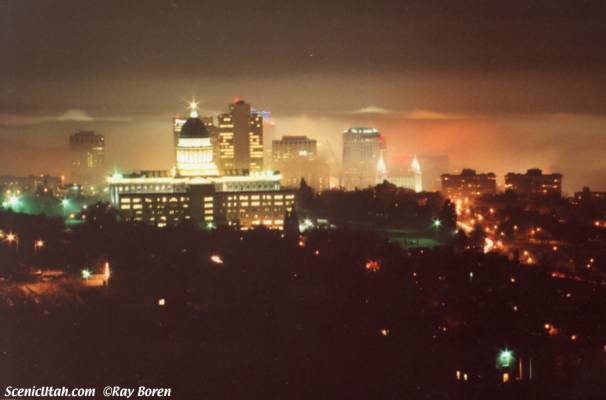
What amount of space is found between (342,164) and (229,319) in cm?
1322

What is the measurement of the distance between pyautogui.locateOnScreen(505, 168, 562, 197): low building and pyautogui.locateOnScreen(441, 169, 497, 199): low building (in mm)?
308

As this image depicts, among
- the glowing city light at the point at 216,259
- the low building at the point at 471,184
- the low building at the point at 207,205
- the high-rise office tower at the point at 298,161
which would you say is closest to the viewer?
the glowing city light at the point at 216,259

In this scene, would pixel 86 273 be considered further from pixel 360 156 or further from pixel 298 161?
pixel 360 156

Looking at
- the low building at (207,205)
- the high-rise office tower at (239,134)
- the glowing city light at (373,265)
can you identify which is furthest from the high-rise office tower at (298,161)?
the glowing city light at (373,265)

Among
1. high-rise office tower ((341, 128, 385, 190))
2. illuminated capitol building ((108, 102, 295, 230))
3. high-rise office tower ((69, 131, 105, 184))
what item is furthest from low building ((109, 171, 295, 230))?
high-rise office tower ((341, 128, 385, 190))

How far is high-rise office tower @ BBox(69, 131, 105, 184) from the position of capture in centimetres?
1534

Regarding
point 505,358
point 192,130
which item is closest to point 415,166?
point 192,130

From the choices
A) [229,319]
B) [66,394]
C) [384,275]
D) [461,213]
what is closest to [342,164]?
[461,213]

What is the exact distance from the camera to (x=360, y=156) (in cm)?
1948

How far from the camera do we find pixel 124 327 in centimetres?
651

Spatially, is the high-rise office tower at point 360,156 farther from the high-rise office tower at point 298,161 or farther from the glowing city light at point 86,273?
the glowing city light at point 86,273

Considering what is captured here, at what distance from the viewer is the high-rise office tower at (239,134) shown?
60.2 ft

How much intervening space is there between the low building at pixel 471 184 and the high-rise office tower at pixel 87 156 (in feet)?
17.8

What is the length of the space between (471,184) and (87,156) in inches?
238
